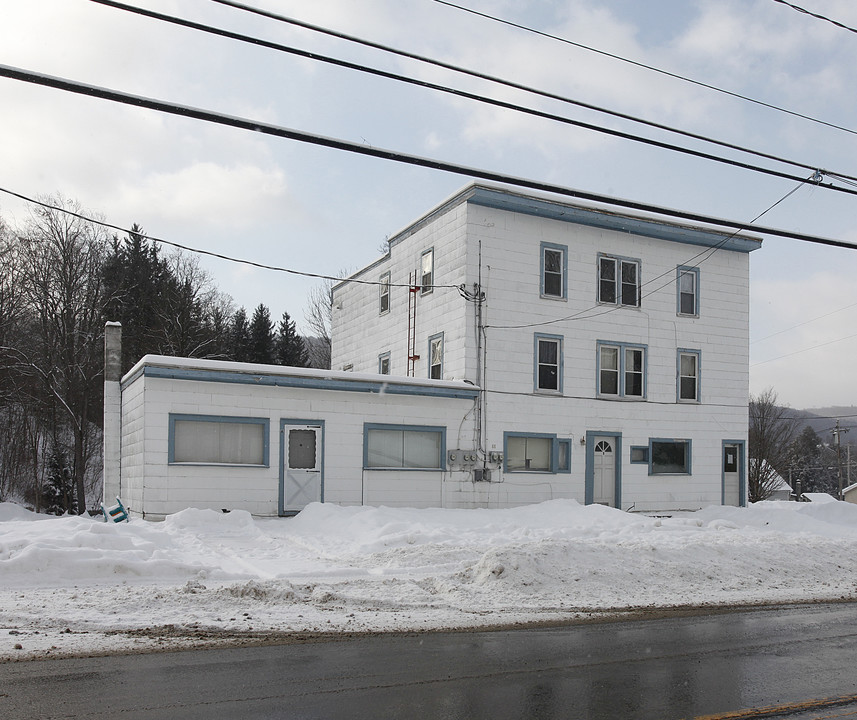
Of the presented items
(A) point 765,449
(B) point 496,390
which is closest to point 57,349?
(B) point 496,390

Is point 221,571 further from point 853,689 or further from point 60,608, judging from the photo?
point 853,689

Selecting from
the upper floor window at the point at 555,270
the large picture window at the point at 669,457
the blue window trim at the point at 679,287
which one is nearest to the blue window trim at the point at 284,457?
the upper floor window at the point at 555,270

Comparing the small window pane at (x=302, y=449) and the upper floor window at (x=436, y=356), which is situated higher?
the upper floor window at (x=436, y=356)

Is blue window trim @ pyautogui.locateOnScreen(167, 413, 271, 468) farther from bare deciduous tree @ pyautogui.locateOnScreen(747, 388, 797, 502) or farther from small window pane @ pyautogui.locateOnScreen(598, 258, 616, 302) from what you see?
bare deciduous tree @ pyautogui.locateOnScreen(747, 388, 797, 502)

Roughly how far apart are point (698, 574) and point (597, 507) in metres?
8.51

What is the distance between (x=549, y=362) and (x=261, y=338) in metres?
35.8

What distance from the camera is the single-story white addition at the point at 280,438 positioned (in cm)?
1877

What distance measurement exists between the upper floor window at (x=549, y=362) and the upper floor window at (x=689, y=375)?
4908 millimetres

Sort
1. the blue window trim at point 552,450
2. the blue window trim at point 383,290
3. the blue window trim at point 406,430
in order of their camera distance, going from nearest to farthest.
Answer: the blue window trim at point 406,430 < the blue window trim at point 552,450 < the blue window trim at point 383,290

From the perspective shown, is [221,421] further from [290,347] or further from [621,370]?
[290,347]

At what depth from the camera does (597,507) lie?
21.8 m

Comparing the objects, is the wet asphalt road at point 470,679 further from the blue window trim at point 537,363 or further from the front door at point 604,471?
the front door at point 604,471

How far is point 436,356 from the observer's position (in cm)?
2506

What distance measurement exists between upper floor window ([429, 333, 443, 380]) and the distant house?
0.06 m
